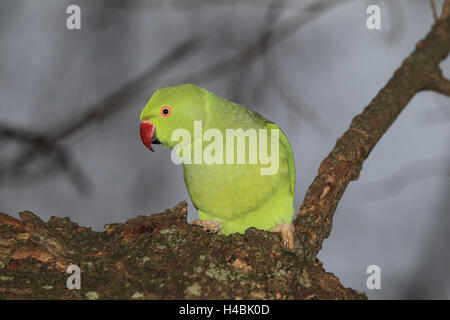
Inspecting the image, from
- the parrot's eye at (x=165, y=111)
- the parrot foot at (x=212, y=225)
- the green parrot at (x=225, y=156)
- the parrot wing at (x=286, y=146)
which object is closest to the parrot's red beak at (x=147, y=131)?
the green parrot at (x=225, y=156)

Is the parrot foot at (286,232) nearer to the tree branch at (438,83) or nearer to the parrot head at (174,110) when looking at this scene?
the parrot head at (174,110)

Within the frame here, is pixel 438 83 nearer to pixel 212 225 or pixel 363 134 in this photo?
pixel 363 134

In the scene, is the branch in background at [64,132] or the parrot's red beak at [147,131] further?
the branch in background at [64,132]

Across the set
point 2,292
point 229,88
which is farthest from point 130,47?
point 2,292

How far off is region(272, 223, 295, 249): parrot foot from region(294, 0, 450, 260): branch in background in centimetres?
7

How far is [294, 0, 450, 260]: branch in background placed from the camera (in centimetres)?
287

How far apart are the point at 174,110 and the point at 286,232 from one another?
47.4 inches

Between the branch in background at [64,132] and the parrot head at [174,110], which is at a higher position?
the branch in background at [64,132]

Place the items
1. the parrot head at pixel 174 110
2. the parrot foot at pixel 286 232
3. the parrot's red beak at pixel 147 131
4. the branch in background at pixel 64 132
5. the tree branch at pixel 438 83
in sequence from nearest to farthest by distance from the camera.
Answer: the parrot foot at pixel 286 232, the parrot head at pixel 174 110, the parrot's red beak at pixel 147 131, the tree branch at pixel 438 83, the branch in background at pixel 64 132

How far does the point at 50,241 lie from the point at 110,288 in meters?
0.57

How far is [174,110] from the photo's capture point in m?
3.14

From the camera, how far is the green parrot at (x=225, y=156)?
9.80ft

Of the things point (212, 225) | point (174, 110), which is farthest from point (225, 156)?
point (212, 225)

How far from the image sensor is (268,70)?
521cm
